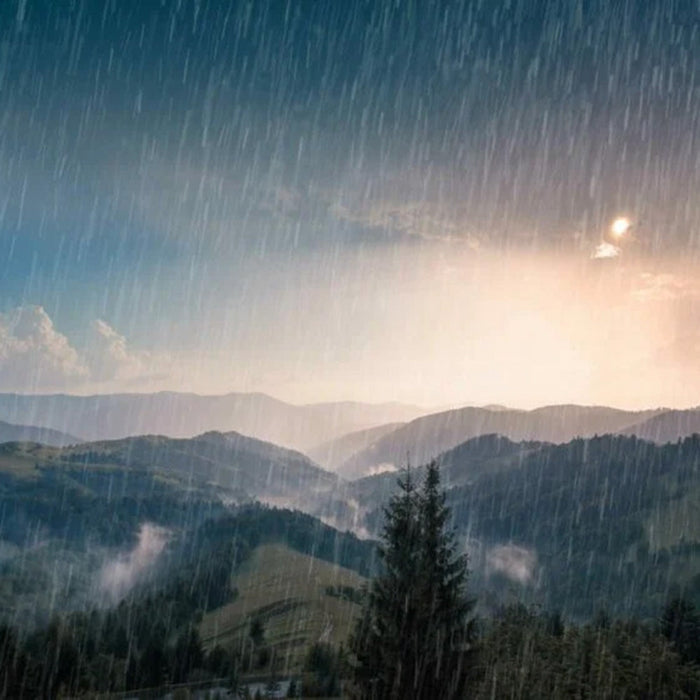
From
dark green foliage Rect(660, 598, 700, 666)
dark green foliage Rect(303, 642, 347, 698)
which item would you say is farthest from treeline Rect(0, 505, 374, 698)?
dark green foliage Rect(660, 598, 700, 666)

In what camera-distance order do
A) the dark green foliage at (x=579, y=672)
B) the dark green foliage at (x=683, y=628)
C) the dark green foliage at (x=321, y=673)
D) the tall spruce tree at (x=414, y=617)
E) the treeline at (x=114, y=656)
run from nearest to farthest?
the tall spruce tree at (x=414, y=617)
the dark green foliage at (x=579, y=672)
the treeline at (x=114, y=656)
the dark green foliage at (x=321, y=673)
the dark green foliage at (x=683, y=628)

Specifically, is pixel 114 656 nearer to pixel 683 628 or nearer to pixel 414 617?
pixel 683 628

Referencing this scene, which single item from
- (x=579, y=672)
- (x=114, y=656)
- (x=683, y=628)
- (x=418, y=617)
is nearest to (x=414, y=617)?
(x=418, y=617)

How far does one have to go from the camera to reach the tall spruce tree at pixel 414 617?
26.6 meters

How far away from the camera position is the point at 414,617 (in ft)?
88.4

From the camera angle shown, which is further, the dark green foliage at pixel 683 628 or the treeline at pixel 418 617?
the dark green foliage at pixel 683 628

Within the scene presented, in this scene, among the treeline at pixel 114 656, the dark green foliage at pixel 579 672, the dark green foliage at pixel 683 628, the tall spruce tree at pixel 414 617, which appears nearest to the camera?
the tall spruce tree at pixel 414 617

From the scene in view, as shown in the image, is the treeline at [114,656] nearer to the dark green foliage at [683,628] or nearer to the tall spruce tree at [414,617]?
the tall spruce tree at [414,617]

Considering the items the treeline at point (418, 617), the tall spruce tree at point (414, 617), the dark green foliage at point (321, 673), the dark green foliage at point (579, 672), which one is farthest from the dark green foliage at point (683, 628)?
the tall spruce tree at point (414, 617)

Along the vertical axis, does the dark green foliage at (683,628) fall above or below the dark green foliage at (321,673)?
above

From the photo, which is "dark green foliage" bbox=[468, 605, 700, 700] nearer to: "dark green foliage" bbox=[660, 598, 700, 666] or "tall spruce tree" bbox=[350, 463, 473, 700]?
"dark green foliage" bbox=[660, 598, 700, 666]

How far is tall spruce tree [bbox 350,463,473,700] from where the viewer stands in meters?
26.6

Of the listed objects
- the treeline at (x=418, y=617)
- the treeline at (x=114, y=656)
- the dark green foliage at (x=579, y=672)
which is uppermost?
the treeline at (x=418, y=617)

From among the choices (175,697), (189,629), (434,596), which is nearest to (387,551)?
(434,596)
